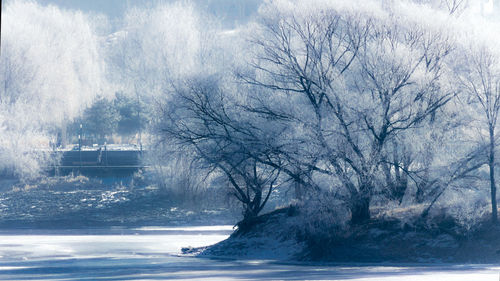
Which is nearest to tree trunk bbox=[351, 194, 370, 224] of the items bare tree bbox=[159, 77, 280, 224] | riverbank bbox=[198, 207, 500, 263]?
riverbank bbox=[198, 207, 500, 263]

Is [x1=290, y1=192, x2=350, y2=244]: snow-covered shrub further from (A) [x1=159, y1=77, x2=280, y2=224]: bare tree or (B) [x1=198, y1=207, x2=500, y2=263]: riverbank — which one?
(A) [x1=159, y1=77, x2=280, y2=224]: bare tree

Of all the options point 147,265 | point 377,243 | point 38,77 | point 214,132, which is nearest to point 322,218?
point 377,243

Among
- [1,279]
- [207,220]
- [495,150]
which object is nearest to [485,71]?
[495,150]

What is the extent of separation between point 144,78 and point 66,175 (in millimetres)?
17056

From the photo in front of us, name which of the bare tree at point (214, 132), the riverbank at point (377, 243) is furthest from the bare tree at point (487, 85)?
the bare tree at point (214, 132)

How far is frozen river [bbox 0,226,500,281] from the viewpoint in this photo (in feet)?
50.5

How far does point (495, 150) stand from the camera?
835 inches

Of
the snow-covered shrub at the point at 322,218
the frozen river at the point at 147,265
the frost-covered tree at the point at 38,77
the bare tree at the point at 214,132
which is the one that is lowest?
the frozen river at the point at 147,265

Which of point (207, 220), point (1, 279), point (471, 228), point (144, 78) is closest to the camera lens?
point (1, 279)

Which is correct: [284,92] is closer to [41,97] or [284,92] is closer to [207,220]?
[207,220]

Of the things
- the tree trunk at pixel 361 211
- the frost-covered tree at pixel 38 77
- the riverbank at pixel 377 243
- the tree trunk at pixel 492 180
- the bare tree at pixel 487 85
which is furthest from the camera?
the frost-covered tree at pixel 38 77

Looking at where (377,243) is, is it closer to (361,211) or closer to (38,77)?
(361,211)

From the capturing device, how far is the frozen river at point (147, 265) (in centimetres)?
1538

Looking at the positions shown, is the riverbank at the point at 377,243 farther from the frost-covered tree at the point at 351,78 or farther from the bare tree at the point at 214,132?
the bare tree at the point at 214,132
